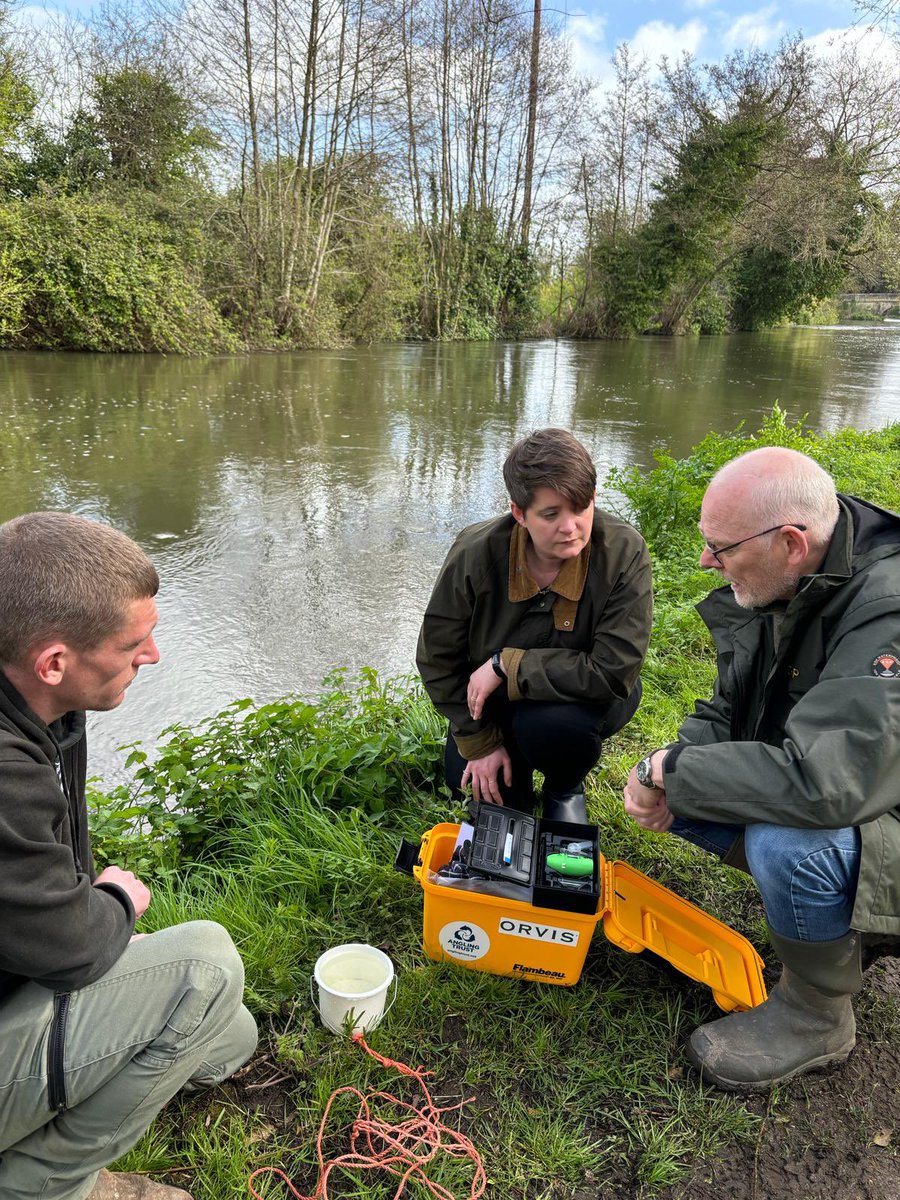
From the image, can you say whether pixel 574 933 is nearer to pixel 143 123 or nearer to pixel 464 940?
pixel 464 940

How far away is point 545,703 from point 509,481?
746 mm

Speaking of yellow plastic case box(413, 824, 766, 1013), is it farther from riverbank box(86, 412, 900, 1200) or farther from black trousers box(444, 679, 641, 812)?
black trousers box(444, 679, 641, 812)

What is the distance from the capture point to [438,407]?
36.7ft

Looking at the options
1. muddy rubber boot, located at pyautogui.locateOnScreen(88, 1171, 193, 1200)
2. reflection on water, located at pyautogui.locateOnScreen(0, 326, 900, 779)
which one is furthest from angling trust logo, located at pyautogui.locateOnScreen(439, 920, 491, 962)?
reflection on water, located at pyautogui.locateOnScreen(0, 326, 900, 779)

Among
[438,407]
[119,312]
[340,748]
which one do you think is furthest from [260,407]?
[340,748]

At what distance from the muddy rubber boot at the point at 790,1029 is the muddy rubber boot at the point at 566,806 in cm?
84

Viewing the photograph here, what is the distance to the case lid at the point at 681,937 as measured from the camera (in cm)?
194

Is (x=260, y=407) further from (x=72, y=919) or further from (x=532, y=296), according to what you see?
(x=532, y=296)

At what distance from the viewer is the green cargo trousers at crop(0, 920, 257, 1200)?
1265 mm

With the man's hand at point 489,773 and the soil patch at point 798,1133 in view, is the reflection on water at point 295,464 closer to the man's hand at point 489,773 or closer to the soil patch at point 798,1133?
the man's hand at point 489,773

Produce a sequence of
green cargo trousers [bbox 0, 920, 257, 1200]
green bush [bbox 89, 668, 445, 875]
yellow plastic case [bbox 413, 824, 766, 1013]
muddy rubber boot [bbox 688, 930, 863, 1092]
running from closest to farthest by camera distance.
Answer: green cargo trousers [bbox 0, 920, 257, 1200], muddy rubber boot [bbox 688, 930, 863, 1092], yellow plastic case [bbox 413, 824, 766, 1013], green bush [bbox 89, 668, 445, 875]

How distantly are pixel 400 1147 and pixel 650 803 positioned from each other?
3.20ft

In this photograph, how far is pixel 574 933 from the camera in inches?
75.2

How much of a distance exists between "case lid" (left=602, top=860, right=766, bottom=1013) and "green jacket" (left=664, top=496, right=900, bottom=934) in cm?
43
